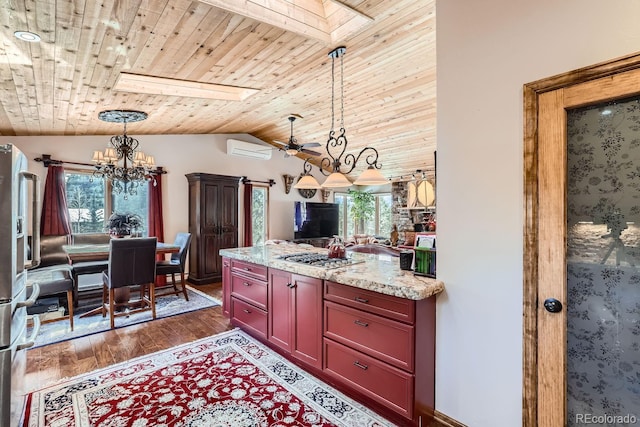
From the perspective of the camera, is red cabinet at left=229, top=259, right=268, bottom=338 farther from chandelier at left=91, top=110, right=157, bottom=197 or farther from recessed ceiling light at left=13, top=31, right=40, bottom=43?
recessed ceiling light at left=13, top=31, right=40, bottom=43

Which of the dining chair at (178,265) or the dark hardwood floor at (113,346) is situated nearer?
the dark hardwood floor at (113,346)

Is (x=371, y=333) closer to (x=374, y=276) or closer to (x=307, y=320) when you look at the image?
(x=374, y=276)

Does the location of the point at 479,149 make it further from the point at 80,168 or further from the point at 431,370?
the point at 80,168

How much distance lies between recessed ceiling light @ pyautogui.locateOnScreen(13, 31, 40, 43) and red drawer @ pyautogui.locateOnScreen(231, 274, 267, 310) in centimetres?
248

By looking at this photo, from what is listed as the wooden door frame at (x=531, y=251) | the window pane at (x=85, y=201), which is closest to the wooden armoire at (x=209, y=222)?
the window pane at (x=85, y=201)

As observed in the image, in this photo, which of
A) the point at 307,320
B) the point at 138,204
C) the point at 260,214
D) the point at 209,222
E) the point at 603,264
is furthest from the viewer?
the point at 260,214

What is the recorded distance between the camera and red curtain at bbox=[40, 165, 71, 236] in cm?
450

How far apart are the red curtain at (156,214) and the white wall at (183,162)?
0.55 ft

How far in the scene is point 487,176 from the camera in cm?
174

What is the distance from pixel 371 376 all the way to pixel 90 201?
5.33 meters

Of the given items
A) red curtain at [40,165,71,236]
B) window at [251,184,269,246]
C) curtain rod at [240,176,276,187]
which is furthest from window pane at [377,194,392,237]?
red curtain at [40,165,71,236]

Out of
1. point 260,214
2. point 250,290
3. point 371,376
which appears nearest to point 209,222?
point 260,214

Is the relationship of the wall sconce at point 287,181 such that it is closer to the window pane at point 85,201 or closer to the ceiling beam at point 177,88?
the ceiling beam at point 177,88

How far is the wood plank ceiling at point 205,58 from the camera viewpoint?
2.13m
